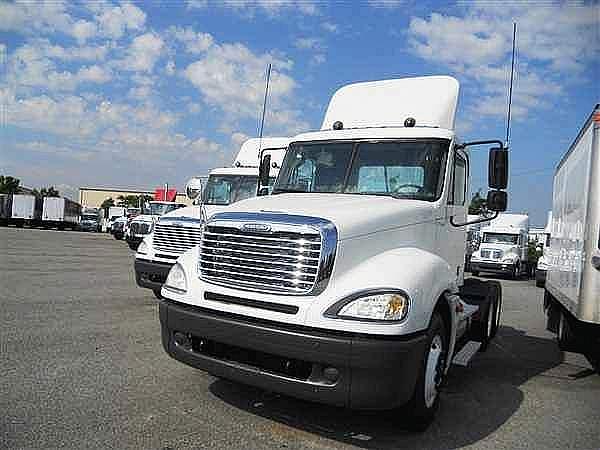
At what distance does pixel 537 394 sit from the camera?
578cm

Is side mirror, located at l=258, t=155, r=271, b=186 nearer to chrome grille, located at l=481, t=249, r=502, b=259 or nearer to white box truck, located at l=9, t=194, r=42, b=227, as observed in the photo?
chrome grille, located at l=481, t=249, r=502, b=259

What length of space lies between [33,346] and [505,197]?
5.41 m

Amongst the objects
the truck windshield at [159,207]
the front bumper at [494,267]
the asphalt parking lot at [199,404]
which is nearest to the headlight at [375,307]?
the asphalt parking lot at [199,404]

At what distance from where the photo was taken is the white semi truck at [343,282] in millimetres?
3758

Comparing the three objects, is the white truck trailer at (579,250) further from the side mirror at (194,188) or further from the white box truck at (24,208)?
the white box truck at (24,208)

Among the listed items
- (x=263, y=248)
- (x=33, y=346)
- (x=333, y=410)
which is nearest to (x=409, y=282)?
(x=263, y=248)

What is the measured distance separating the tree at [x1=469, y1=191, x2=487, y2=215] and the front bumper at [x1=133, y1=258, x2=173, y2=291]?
15.5 ft

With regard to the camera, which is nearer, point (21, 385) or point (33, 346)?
point (21, 385)

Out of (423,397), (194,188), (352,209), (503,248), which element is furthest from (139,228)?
(423,397)

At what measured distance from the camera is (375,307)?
381 centimetres

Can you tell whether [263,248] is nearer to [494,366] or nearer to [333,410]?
[333,410]

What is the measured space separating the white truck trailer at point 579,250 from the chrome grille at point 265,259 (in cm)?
352

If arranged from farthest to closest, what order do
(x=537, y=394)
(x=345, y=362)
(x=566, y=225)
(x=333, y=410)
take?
(x=566, y=225), (x=537, y=394), (x=333, y=410), (x=345, y=362)

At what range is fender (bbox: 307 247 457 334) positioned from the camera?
3.82 meters
